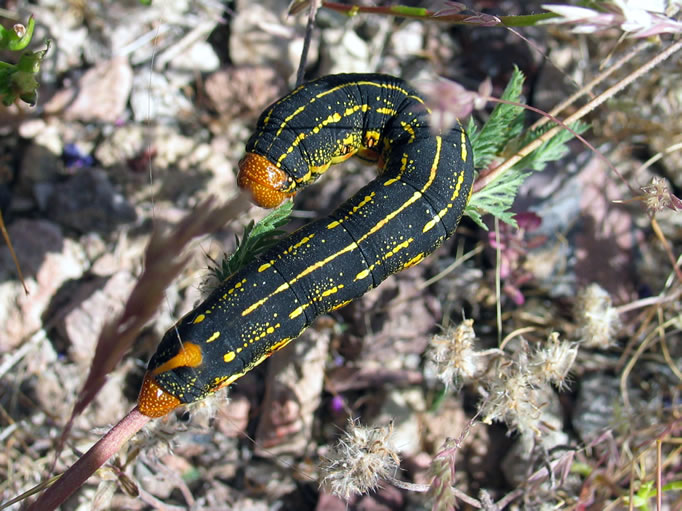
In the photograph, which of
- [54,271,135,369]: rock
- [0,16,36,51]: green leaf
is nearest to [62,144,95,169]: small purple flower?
[54,271,135,369]: rock

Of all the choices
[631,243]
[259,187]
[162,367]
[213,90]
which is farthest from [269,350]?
[631,243]

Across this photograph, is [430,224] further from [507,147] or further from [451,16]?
[451,16]

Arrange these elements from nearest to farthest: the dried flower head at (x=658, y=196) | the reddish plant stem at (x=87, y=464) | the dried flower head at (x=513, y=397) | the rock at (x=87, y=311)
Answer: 1. the reddish plant stem at (x=87, y=464)
2. the dried flower head at (x=658, y=196)
3. the dried flower head at (x=513, y=397)
4. the rock at (x=87, y=311)

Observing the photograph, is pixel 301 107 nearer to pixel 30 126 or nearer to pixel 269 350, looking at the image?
pixel 269 350

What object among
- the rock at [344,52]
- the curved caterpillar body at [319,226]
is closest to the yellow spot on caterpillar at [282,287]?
the curved caterpillar body at [319,226]

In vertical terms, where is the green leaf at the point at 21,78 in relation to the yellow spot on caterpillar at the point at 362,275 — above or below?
above

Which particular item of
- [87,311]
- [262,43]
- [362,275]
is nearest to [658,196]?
[362,275]

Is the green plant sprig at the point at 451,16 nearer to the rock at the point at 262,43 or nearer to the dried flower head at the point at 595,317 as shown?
the rock at the point at 262,43
